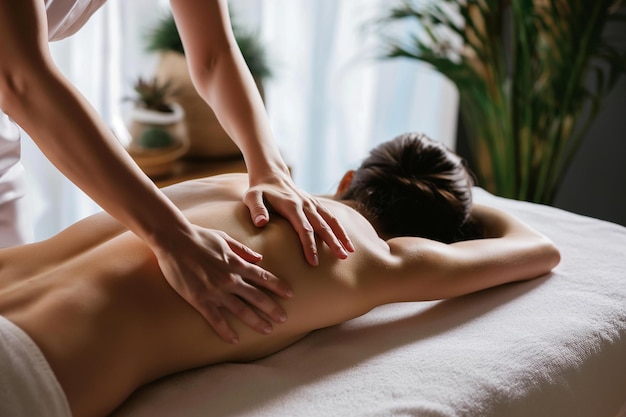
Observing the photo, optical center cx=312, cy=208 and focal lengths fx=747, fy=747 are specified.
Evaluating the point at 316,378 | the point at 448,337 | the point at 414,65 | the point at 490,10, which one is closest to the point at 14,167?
the point at 316,378

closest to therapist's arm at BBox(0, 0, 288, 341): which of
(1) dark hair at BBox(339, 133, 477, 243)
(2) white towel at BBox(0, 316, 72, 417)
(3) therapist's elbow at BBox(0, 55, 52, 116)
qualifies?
(3) therapist's elbow at BBox(0, 55, 52, 116)

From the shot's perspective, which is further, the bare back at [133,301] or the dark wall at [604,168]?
the dark wall at [604,168]

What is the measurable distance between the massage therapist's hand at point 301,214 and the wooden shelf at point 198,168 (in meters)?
1.03

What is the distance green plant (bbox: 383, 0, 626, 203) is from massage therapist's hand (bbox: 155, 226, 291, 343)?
5.36 feet

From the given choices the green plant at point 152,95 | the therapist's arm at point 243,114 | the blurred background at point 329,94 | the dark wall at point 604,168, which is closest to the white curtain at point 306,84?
the blurred background at point 329,94

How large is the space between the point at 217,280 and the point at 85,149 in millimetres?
263

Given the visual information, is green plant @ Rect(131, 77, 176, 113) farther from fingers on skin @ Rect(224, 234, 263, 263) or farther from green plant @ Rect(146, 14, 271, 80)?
fingers on skin @ Rect(224, 234, 263, 263)

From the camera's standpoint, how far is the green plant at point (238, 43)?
2373 millimetres

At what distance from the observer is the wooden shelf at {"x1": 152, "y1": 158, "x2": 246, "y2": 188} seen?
7.60 feet

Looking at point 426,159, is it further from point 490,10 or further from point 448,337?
point 490,10

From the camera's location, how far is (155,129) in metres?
2.27

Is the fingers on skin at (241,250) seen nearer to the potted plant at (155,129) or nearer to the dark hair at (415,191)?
the dark hair at (415,191)

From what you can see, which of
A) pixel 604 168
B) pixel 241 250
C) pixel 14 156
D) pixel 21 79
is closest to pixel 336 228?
pixel 241 250

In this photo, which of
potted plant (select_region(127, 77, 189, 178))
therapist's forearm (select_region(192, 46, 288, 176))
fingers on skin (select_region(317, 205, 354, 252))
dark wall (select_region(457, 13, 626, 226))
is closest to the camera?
fingers on skin (select_region(317, 205, 354, 252))
